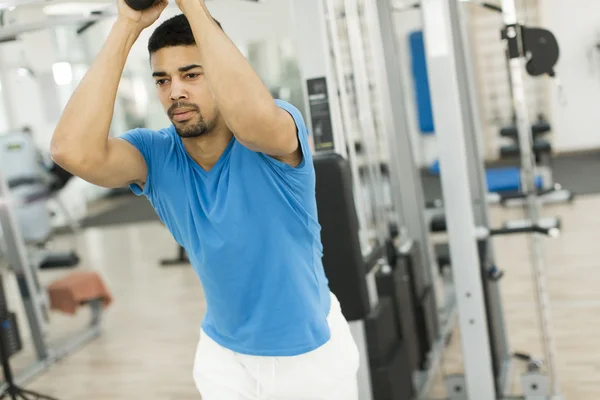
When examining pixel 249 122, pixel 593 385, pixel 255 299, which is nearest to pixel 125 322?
pixel 593 385

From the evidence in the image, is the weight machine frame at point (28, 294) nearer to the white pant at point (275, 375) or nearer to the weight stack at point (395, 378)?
the weight stack at point (395, 378)

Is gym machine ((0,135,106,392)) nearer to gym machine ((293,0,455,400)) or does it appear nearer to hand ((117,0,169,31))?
gym machine ((293,0,455,400))

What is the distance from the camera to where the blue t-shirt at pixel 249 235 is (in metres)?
1.49

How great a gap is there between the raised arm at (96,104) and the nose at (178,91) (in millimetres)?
97

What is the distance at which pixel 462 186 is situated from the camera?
2.63m

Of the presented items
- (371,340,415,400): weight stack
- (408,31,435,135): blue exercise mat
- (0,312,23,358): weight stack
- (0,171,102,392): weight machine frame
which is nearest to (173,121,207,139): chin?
(371,340,415,400): weight stack

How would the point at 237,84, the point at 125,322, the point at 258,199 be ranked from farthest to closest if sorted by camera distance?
the point at 125,322 → the point at 258,199 → the point at 237,84

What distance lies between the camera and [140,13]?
141 centimetres

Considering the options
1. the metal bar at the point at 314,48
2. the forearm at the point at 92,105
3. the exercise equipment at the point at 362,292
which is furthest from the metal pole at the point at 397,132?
the forearm at the point at 92,105

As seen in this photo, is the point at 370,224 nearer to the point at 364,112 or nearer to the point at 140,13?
the point at 364,112

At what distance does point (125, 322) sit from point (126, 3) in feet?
13.3

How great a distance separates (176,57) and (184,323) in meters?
3.74

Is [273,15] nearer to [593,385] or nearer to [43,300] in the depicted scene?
[43,300]

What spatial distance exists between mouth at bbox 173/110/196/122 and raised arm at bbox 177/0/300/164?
16 cm
